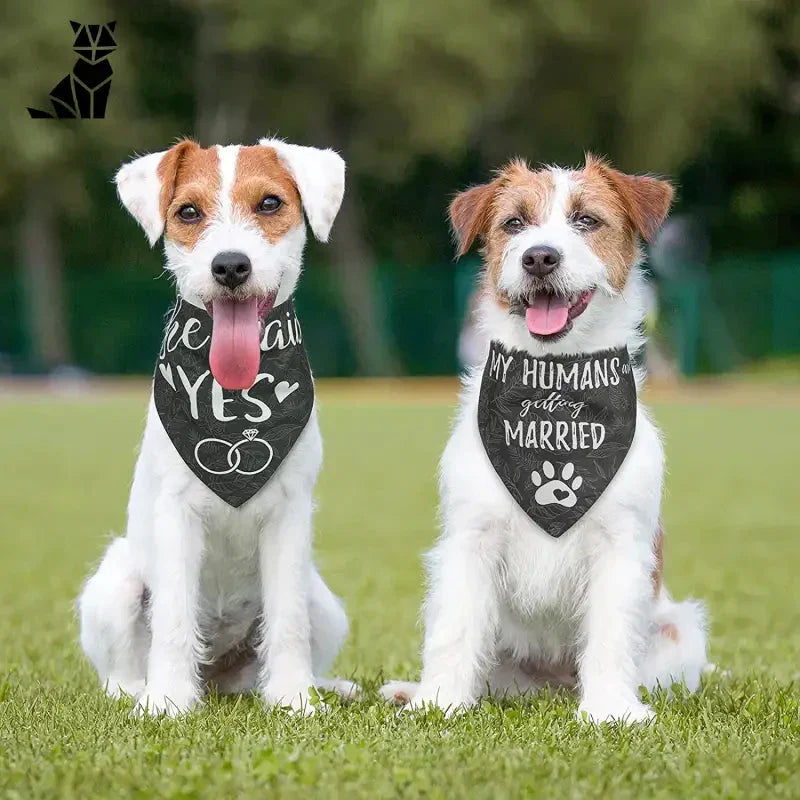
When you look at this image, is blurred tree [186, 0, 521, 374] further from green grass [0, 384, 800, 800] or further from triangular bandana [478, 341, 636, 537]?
triangular bandana [478, 341, 636, 537]

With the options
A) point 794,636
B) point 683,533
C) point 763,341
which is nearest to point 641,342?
point 794,636

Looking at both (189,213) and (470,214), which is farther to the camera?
(470,214)

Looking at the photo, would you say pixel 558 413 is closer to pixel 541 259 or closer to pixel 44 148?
pixel 541 259

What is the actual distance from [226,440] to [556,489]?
1317 mm

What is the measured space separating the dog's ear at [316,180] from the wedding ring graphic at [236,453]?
835 mm

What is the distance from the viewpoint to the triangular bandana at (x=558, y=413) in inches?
217

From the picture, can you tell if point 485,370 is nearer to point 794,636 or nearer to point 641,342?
point 641,342

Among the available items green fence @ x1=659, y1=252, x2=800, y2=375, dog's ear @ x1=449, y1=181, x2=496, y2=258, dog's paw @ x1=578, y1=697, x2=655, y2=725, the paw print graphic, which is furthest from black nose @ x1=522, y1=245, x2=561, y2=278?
green fence @ x1=659, y1=252, x2=800, y2=375

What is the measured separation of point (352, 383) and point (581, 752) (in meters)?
Result: 33.6

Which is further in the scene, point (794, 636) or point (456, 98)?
point (456, 98)

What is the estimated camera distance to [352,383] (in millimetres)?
38062

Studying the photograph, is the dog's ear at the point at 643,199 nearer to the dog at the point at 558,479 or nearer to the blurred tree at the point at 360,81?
the dog at the point at 558,479

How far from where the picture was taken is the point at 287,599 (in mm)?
5586

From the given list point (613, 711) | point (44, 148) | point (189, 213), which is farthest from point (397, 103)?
point (613, 711)
